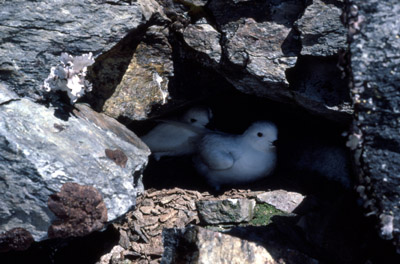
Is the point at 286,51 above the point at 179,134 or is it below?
above

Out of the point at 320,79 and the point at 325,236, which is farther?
the point at 320,79

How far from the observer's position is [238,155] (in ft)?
15.6

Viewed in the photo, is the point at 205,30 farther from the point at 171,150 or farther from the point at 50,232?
the point at 50,232

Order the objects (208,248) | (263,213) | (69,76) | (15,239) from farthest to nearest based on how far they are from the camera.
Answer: (263,213) → (69,76) → (15,239) → (208,248)

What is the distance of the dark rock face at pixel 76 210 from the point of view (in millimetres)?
3171

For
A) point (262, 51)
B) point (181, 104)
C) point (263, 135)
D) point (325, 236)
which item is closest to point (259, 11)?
point (262, 51)

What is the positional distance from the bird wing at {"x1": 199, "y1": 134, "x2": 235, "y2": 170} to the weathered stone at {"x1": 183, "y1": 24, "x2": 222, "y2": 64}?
105cm

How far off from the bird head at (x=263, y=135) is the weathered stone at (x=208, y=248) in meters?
1.74

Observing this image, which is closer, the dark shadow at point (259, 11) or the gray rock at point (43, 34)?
the gray rock at point (43, 34)

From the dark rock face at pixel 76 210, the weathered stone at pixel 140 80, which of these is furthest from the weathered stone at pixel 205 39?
the dark rock face at pixel 76 210

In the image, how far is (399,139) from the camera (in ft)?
8.83

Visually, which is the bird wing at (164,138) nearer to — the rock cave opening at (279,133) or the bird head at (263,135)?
the rock cave opening at (279,133)

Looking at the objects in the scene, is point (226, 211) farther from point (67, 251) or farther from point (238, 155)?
point (67, 251)

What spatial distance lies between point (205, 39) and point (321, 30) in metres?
0.98
